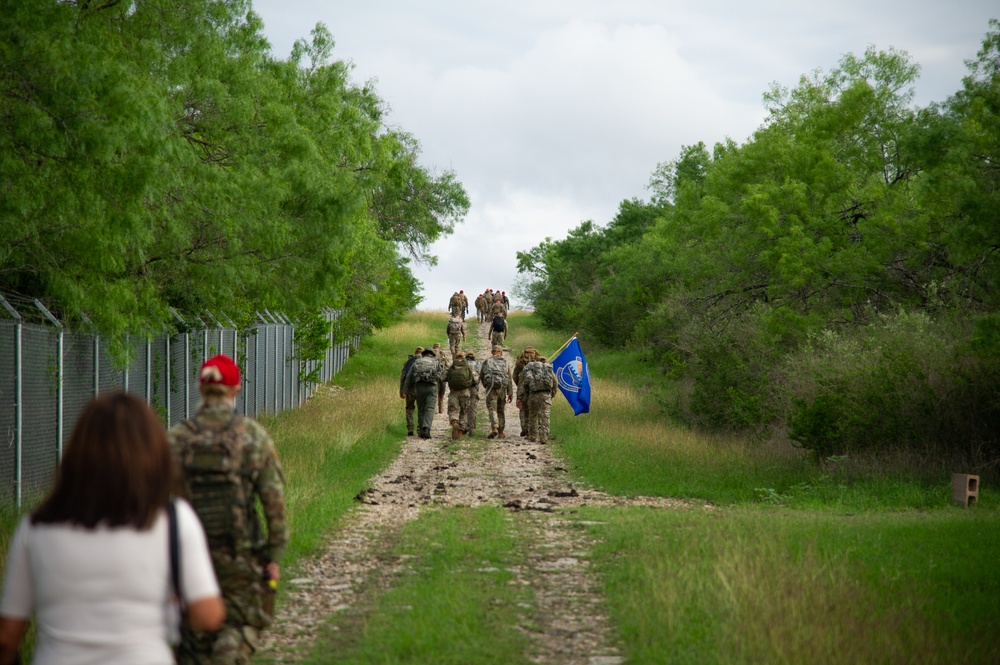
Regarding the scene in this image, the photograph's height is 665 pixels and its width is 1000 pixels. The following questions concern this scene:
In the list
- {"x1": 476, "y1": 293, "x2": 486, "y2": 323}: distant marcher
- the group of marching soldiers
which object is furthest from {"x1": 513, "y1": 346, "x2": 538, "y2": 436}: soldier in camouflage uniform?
{"x1": 476, "y1": 293, "x2": 486, "y2": 323}: distant marcher

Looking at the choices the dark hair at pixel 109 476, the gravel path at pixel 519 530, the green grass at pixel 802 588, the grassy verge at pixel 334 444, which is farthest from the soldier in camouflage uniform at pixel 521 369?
the dark hair at pixel 109 476

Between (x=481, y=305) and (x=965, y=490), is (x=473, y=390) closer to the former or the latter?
(x=965, y=490)

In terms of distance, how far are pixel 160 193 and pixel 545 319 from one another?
164 feet

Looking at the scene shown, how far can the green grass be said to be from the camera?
22.8 ft

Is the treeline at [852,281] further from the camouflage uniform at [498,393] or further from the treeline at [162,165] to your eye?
the treeline at [162,165]

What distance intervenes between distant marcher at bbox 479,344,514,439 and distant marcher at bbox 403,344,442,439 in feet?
3.17

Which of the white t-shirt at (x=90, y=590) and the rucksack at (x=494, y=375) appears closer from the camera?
the white t-shirt at (x=90, y=590)

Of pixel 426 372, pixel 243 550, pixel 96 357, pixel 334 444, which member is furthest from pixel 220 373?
pixel 426 372

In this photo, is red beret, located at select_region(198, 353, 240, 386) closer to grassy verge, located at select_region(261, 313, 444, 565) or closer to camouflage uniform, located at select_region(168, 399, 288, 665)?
camouflage uniform, located at select_region(168, 399, 288, 665)

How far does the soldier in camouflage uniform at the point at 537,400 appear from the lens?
2200 centimetres

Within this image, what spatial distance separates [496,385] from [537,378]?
1.21m

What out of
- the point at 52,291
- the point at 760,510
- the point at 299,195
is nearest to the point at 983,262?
the point at 760,510

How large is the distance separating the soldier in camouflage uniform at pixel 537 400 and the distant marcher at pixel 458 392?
1.21 meters

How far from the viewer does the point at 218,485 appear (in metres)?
5.43
